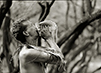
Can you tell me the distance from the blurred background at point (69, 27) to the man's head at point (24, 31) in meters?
3.30

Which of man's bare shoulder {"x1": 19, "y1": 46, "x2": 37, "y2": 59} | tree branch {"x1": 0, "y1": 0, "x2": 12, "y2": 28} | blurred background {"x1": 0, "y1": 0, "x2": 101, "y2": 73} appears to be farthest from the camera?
blurred background {"x1": 0, "y1": 0, "x2": 101, "y2": 73}

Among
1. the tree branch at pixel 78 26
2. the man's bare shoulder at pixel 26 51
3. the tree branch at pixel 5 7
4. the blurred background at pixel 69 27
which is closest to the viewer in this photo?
the man's bare shoulder at pixel 26 51

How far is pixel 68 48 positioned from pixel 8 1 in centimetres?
161

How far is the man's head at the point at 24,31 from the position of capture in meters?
1.71

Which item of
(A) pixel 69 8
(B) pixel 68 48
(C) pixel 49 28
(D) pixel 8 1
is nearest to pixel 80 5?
(A) pixel 69 8

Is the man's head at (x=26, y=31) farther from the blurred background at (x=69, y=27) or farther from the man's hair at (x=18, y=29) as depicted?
the blurred background at (x=69, y=27)

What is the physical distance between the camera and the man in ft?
5.45

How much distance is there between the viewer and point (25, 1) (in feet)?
19.2

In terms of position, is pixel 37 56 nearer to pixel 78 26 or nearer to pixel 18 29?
pixel 18 29

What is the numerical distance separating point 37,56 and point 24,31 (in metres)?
0.21

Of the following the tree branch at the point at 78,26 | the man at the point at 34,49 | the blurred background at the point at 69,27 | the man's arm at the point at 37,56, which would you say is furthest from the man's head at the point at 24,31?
the blurred background at the point at 69,27

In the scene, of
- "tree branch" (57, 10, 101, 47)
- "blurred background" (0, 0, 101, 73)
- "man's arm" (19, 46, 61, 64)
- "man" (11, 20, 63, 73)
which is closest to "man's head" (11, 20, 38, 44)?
"man" (11, 20, 63, 73)

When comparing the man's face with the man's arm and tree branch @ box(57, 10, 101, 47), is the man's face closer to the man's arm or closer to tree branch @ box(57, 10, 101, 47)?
the man's arm

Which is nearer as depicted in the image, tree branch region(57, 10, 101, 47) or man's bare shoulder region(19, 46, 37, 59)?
man's bare shoulder region(19, 46, 37, 59)
